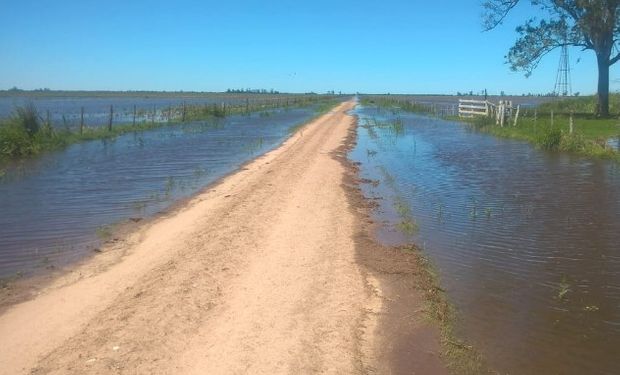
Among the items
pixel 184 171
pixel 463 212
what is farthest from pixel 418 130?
pixel 463 212

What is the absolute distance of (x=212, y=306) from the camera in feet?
20.8

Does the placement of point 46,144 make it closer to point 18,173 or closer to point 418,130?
point 18,173

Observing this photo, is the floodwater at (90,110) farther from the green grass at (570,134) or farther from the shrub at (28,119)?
the green grass at (570,134)

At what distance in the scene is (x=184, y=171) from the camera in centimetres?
1802

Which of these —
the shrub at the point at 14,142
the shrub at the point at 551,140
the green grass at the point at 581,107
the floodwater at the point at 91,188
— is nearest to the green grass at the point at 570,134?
the shrub at the point at 551,140

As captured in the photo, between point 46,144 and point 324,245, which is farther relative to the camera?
point 46,144

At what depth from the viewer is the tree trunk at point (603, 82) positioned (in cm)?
3475

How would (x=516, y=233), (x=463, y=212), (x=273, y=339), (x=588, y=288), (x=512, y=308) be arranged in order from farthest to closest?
1. (x=463, y=212)
2. (x=516, y=233)
3. (x=588, y=288)
4. (x=512, y=308)
5. (x=273, y=339)

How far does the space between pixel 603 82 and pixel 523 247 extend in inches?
1241

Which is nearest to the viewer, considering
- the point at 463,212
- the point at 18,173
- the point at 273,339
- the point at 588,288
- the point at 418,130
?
the point at 273,339

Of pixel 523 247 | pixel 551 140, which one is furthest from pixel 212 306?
pixel 551 140

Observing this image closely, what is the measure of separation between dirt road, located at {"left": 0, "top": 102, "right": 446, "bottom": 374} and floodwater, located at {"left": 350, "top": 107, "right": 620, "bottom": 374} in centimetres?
134

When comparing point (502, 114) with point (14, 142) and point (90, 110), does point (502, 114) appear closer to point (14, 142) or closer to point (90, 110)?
point (14, 142)

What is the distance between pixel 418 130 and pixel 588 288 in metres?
29.7
